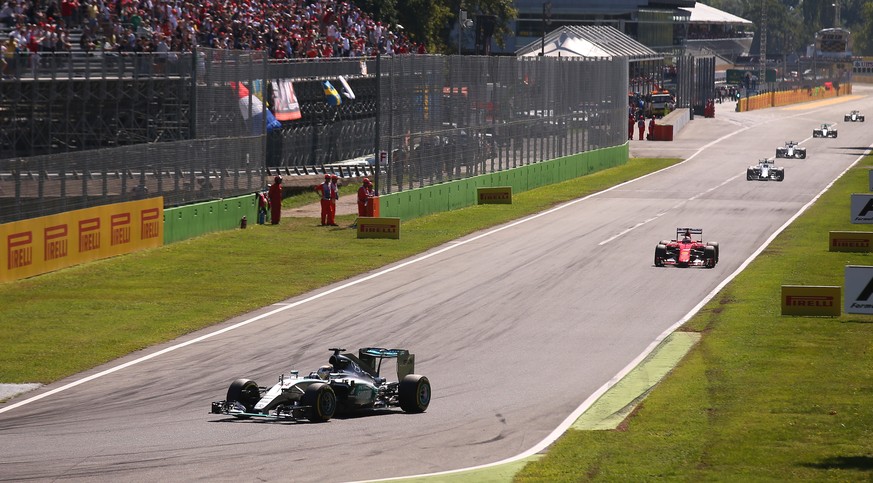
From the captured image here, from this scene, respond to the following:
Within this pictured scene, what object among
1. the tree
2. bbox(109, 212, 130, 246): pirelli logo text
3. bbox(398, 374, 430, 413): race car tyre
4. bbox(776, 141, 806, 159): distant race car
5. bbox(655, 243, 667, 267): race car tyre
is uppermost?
the tree

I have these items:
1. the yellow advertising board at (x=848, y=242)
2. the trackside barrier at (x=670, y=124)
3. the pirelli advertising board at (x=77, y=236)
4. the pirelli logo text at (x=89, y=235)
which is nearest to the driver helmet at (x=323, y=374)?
the pirelli advertising board at (x=77, y=236)

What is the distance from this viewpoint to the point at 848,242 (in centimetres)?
3878

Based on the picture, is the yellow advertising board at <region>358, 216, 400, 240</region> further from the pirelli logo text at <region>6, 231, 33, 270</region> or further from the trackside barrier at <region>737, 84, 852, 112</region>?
the trackside barrier at <region>737, 84, 852, 112</region>

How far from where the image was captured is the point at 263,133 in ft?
148

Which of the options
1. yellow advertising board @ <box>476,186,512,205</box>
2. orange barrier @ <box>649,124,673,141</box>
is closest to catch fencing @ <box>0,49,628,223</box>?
yellow advertising board @ <box>476,186,512,205</box>

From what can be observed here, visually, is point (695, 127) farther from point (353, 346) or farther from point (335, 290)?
point (353, 346)

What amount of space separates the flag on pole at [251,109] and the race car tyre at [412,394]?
26.2m

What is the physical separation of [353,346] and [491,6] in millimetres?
93384

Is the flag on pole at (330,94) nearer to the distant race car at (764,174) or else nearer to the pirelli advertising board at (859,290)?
the distant race car at (764,174)

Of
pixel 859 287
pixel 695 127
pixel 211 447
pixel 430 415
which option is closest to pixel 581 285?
pixel 859 287

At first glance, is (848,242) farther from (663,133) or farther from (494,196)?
(663,133)

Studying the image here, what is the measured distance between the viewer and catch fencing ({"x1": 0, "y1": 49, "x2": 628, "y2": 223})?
3334 cm

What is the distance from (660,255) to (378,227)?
30.8ft

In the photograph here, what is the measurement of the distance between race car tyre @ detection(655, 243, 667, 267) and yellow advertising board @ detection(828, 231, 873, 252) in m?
6.60
